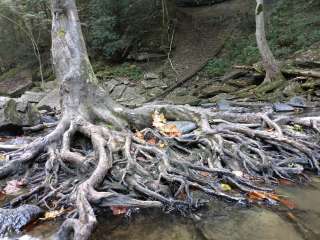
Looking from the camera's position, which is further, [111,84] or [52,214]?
[111,84]

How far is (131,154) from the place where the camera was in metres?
6.10

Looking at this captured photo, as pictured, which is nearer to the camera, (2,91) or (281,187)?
(281,187)

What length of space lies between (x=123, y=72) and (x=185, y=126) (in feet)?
39.7

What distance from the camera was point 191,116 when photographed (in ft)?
25.7

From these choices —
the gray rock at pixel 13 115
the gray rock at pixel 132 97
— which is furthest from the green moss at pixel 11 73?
the gray rock at pixel 13 115

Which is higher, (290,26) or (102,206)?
(290,26)

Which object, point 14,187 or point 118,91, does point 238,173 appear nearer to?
point 14,187

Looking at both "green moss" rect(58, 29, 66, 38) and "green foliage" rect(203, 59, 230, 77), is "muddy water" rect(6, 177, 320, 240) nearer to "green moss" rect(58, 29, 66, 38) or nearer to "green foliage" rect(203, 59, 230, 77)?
"green moss" rect(58, 29, 66, 38)

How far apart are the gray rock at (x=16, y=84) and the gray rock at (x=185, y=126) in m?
15.9

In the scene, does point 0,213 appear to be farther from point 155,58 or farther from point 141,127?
point 155,58

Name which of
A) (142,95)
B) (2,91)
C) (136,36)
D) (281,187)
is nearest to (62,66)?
(281,187)

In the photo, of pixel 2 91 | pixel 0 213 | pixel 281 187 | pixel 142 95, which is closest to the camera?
pixel 0 213

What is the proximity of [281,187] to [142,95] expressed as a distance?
1194 centimetres

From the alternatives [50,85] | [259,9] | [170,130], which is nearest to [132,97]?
[50,85]
